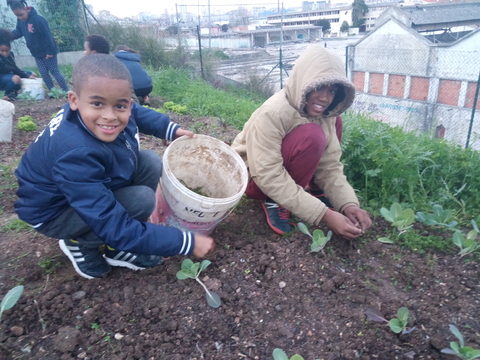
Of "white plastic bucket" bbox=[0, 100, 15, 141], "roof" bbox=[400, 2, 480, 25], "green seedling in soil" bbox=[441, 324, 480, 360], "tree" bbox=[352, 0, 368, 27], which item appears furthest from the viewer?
"tree" bbox=[352, 0, 368, 27]

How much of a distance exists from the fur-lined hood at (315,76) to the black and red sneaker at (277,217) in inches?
22.2

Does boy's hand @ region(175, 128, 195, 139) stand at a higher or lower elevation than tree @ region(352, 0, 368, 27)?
lower

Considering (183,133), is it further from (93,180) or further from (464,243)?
(464,243)

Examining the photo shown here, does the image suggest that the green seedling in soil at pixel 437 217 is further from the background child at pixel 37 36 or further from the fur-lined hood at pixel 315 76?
the background child at pixel 37 36

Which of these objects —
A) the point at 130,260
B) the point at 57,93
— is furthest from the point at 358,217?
the point at 57,93

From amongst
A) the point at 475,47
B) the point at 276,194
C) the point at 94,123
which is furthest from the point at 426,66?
the point at 94,123

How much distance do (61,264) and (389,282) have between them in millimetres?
1582

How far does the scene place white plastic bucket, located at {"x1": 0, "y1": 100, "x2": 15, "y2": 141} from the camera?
3.22 meters

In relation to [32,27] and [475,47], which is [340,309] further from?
[475,47]

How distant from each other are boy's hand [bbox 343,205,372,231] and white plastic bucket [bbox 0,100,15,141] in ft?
10.2

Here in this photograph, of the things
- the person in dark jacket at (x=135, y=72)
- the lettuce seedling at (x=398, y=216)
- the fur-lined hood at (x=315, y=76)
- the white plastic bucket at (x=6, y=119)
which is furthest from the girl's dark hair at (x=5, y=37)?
the lettuce seedling at (x=398, y=216)

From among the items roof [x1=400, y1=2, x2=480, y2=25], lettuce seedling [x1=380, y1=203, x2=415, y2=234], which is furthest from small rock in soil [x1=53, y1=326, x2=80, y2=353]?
roof [x1=400, y1=2, x2=480, y2=25]

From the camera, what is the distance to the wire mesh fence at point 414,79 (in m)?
10.5

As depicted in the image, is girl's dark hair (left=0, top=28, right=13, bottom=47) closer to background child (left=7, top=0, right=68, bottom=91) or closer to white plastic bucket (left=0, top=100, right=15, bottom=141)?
background child (left=7, top=0, right=68, bottom=91)
